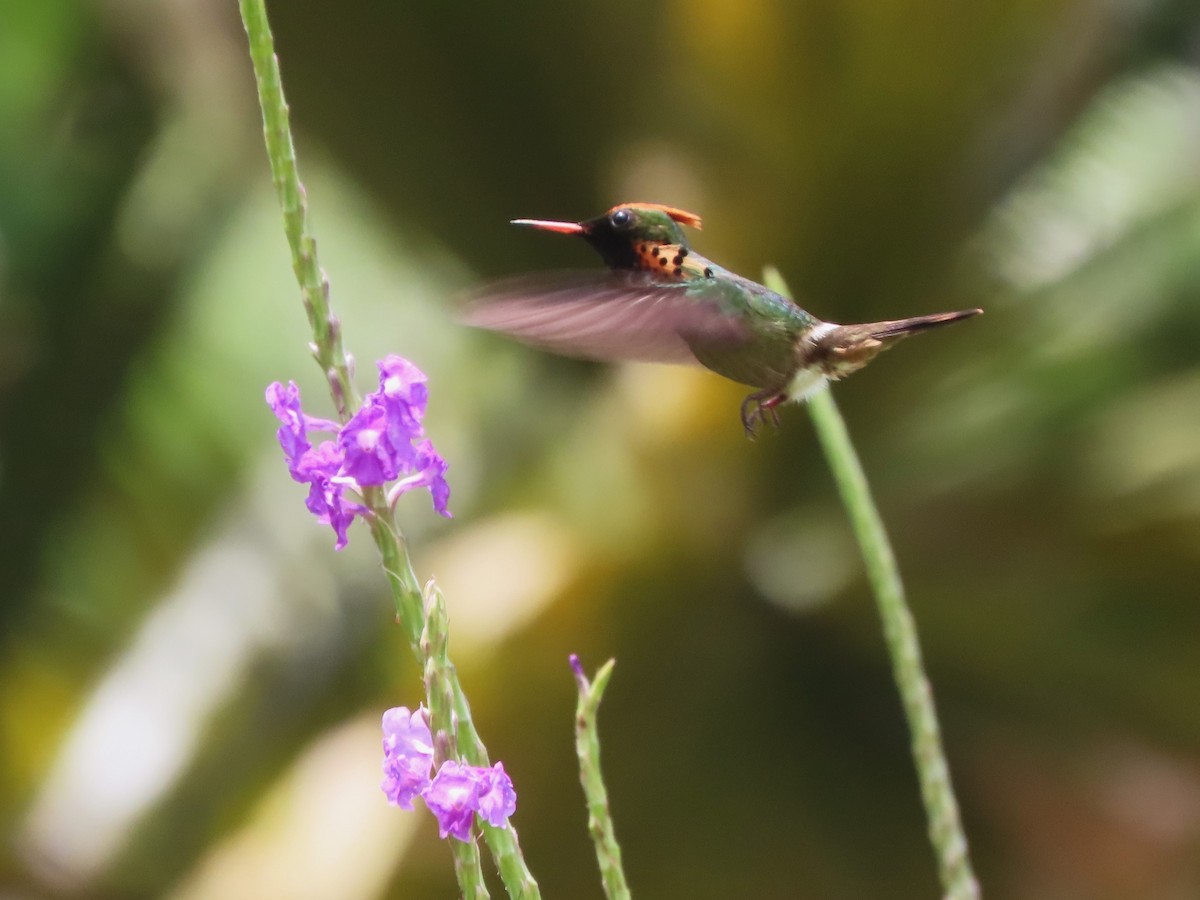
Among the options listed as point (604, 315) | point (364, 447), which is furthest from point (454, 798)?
point (604, 315)

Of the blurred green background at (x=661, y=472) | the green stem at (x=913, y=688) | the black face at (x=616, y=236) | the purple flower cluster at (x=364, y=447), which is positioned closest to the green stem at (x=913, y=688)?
the green stem at (x=913, y=688)

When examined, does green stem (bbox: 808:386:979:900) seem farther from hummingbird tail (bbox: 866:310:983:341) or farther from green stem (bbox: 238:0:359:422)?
green stem (bbox: 238:0:359:422)

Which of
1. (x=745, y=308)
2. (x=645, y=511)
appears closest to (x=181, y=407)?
(x=645, y=511)

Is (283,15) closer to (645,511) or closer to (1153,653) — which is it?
(645,511)

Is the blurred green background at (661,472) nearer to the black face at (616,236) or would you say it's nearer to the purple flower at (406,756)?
the black face at (616,236)

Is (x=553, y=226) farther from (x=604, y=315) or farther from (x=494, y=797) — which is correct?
(x=494, y=797)

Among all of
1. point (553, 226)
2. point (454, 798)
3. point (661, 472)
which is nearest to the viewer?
point (454, 798)

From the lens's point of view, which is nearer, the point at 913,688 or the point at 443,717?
the point at 443,717
